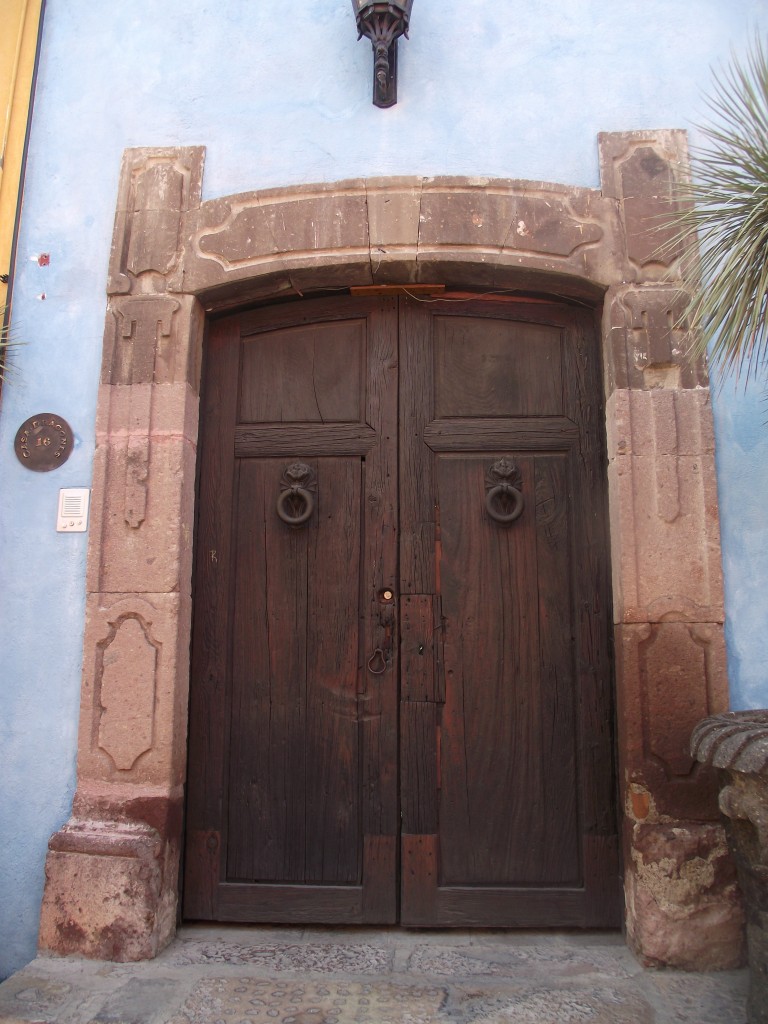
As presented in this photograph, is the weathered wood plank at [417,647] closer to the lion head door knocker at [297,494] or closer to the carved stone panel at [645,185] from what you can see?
the lion head door knocker at [297,494]

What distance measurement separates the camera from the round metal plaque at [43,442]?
3160mm

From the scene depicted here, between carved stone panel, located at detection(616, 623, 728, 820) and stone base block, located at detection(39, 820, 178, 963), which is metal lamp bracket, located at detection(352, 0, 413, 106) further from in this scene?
stone base block, located at detection(39, 820, 178, 963)

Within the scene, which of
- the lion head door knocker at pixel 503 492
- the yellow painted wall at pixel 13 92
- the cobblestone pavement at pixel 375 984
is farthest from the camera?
the yellow painted wall at pixel 13 92

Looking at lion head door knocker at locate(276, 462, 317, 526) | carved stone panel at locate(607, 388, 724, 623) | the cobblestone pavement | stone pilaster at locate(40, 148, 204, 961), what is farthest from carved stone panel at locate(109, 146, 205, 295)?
the cobblestone pavement

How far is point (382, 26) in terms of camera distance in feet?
10.5

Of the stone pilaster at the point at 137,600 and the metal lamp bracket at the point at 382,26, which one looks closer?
the stone pilaster at the point at 137,600

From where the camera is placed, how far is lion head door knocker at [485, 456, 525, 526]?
3.12 m

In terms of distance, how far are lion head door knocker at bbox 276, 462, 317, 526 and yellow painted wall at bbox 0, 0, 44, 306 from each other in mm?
1460

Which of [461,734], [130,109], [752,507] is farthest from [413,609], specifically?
[130,109]

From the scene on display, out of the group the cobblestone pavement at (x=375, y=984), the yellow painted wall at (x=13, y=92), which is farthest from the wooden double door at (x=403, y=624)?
the yellow painted wall at (x=13, y=92)

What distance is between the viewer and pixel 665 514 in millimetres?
2932

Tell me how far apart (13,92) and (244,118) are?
1.02m

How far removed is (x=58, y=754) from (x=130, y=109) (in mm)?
2621

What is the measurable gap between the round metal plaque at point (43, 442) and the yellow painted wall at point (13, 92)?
678 millimetres
